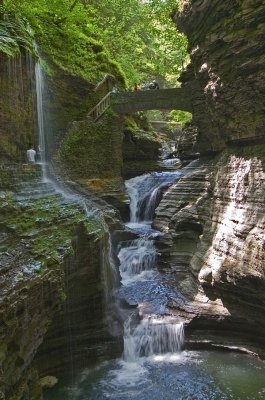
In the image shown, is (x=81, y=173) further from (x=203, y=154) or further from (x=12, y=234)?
(x=12, y=234)

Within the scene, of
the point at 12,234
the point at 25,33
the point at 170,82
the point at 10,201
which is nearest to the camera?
the point at 12,234

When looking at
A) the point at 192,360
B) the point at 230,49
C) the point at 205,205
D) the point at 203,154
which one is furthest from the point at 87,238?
the point at 203,154

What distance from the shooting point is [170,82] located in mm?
39406

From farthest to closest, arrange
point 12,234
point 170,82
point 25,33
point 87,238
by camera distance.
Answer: point 170,82 → point 25,33 → point 87,238 → point 12,234

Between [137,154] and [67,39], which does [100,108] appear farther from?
[137,154]

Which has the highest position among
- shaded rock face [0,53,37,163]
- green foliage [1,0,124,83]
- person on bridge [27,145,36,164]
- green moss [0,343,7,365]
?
green foliage [1,0,124,83]

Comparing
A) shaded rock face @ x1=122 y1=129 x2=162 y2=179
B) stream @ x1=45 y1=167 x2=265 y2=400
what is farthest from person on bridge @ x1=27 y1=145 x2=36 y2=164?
shaded rock face @ x1=122 y1=129 x2=162 y2=179

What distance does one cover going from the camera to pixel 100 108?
68.9 feet

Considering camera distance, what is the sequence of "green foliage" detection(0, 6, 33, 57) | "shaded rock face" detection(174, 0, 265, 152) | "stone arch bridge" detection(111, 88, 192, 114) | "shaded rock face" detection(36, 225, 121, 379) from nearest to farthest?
"shaded rock face" detection(36, 225, 121, 379) < "shaded rock face" detection(174, 0, 265, 152) < "green foliage" detection(0, 6, 33, 57) < "stone arch bridge" detection(111, 88, 192, 114)

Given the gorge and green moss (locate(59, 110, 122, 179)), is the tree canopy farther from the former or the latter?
the gorge

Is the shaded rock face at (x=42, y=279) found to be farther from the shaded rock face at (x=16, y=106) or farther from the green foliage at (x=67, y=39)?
the green foliage at (x=67, y=39)

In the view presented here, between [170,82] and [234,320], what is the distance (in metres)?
33.6

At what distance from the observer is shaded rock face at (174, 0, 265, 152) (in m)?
→ 9.78

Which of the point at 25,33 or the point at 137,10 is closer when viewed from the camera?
the point at 25,33
